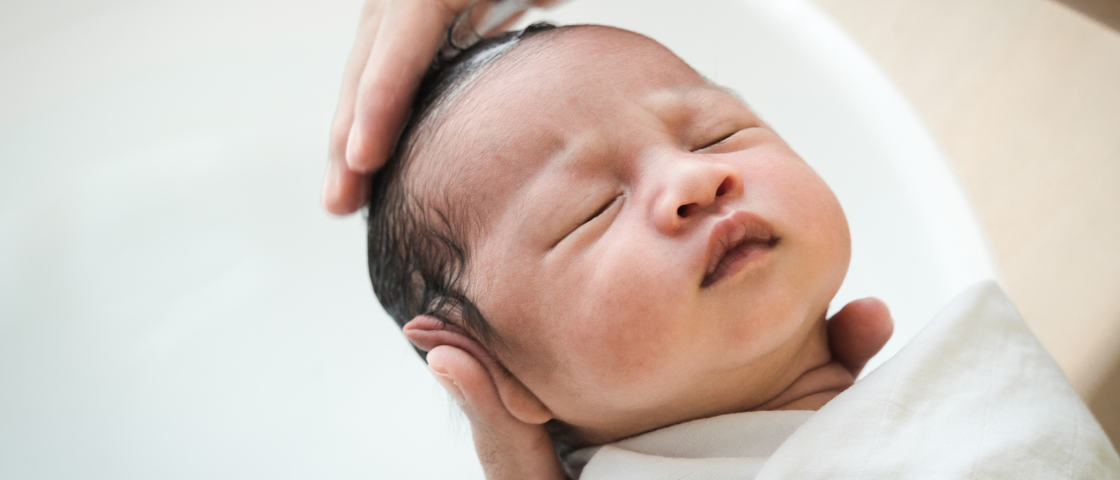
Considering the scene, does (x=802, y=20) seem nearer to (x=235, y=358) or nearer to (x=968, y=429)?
(x=968, y=429)

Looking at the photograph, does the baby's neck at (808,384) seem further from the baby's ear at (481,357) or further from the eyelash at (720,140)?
the eyelash at (720,140)

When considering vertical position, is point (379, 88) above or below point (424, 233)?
above

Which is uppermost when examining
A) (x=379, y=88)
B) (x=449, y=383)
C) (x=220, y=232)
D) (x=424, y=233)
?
Result: (x=379, y=88)

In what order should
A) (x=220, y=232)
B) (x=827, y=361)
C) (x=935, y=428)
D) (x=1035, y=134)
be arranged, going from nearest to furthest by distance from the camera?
(x=935, y=428) → (x=827, y=361) → (x=1035, y=134) → (x=220, y=232)

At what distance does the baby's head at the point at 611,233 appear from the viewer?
55 cm

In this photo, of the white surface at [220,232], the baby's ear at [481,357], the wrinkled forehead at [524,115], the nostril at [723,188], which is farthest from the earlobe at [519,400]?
the white surface at [220,232]

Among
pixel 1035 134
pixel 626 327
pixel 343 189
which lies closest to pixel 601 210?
pixel 626 327

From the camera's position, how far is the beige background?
3.85ft

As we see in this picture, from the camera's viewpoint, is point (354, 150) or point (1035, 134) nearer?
point (354, 150)

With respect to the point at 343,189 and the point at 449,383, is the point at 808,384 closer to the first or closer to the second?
the point at 449,383

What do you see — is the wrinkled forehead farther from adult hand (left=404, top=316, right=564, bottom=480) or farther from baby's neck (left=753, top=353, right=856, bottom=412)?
baby's neck (left=753, top=353, right=856, bottom=412)

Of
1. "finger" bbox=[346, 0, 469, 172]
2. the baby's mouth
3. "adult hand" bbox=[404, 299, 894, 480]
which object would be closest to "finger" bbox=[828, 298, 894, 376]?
"adult hand" bbox=[404, 299, 894, 480]

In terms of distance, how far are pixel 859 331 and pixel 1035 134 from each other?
2.65 feet

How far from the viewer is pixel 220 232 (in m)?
1.41
